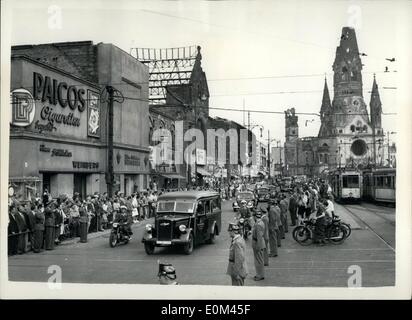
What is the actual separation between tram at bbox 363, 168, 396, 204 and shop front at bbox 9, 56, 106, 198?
15.5m

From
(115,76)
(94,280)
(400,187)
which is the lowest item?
(94,280)

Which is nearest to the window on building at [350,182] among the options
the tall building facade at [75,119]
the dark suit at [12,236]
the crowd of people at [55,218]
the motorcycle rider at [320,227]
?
the tall building facade at [75,119]

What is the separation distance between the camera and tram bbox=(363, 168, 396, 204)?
2603cm

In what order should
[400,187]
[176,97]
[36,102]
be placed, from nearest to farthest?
[400,187], [36,102], [176,97]

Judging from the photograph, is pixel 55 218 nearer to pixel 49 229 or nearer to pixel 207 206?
pixel 49 229

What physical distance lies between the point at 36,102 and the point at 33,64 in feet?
5.35

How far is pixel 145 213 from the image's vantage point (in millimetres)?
24656

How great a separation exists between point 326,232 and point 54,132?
40.0ft

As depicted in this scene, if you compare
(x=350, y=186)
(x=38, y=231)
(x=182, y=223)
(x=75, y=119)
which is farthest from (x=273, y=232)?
(x=350, y=186)

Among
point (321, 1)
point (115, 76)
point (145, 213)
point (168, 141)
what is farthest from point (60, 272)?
point (168, 141)

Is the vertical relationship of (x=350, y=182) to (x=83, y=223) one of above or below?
above

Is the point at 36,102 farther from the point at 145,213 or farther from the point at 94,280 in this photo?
the point at 94,280

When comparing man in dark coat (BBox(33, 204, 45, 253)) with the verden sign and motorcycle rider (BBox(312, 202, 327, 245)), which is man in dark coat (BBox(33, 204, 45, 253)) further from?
motorcycle rider (BBox(312, 202, 327, 245))

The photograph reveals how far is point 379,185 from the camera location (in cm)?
2938
